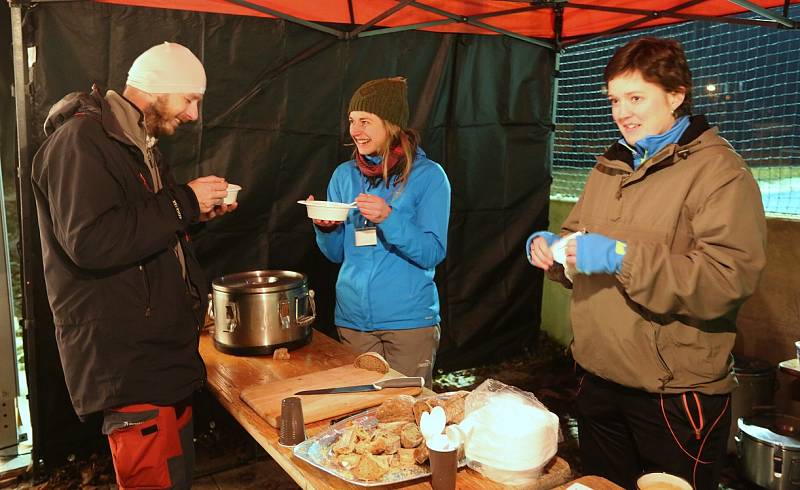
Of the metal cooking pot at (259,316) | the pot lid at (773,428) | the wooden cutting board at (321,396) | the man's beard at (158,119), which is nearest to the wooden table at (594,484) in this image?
the wooden cutting board at (321,396)

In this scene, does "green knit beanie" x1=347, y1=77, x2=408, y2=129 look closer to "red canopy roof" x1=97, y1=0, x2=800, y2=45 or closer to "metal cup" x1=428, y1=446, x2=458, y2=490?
"red canopy roof" x1=97, y1=0, x2=800, y2=45

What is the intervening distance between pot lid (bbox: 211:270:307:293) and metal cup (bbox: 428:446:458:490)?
129 cm

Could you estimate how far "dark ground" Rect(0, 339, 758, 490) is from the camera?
3.59m

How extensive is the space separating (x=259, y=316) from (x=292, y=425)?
2.94 feet

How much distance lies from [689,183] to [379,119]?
4.87ft

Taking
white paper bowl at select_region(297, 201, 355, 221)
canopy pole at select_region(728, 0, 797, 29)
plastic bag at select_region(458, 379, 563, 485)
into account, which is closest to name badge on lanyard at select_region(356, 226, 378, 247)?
white paper bowl at select_region(297, 201, 355, 221)

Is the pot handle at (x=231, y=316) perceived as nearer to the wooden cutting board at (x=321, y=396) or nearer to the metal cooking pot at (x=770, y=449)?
the wooden cutting board at (x=321, y=396)

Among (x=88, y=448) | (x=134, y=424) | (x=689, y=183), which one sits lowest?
(x=88, y=448)

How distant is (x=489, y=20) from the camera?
456 centimetres

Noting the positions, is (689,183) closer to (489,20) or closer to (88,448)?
(489,20)

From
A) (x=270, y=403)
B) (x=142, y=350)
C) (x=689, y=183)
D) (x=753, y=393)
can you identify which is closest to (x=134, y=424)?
(x=142, y=350)

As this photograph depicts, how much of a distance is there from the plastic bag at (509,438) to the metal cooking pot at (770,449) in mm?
2424

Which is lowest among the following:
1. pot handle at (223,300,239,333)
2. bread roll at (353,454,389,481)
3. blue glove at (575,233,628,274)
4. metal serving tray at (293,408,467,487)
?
metal serving tray at (293,408,467,487)

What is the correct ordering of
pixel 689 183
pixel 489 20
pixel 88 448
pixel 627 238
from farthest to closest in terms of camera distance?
pixel 489 20 → pixel 88 448 → pixel 627 238 → pixel 689 183
